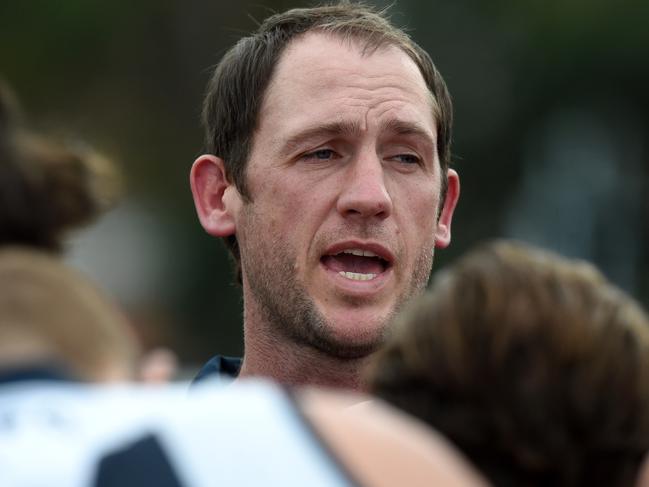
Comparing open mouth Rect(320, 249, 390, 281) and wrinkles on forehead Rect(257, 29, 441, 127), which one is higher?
wrinkles on forehead Rect(257, 29, 441, 127)

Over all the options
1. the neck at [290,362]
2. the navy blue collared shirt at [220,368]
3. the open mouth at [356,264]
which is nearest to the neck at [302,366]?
the neck at [290,362]

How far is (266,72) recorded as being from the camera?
4645 mm

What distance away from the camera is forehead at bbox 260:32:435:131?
174 inches

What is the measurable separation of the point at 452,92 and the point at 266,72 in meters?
18.2

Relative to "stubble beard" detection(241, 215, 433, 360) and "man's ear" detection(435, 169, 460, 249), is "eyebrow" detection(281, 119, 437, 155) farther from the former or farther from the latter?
"man's ear" detection(435, 169, 460, 249)

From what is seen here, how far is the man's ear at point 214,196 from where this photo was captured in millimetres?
4648

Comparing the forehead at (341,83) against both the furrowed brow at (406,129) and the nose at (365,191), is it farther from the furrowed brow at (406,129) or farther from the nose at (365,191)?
the nose at (365,191)

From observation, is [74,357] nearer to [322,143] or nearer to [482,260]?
[482,260]

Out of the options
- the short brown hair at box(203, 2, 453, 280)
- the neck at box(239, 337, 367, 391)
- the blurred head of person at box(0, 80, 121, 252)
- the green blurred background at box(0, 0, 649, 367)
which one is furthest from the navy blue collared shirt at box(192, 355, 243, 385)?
the green blurred background at box(0, 0, 649, 367)

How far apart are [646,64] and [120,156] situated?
26.0 ft

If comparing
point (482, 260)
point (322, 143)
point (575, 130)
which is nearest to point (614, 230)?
point (575, 130)

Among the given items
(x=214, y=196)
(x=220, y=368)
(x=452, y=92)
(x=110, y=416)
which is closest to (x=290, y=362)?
(x=220, y=368)

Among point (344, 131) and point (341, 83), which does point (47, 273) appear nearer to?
point (344, 131)

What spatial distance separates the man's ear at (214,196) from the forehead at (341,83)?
0.83ft
